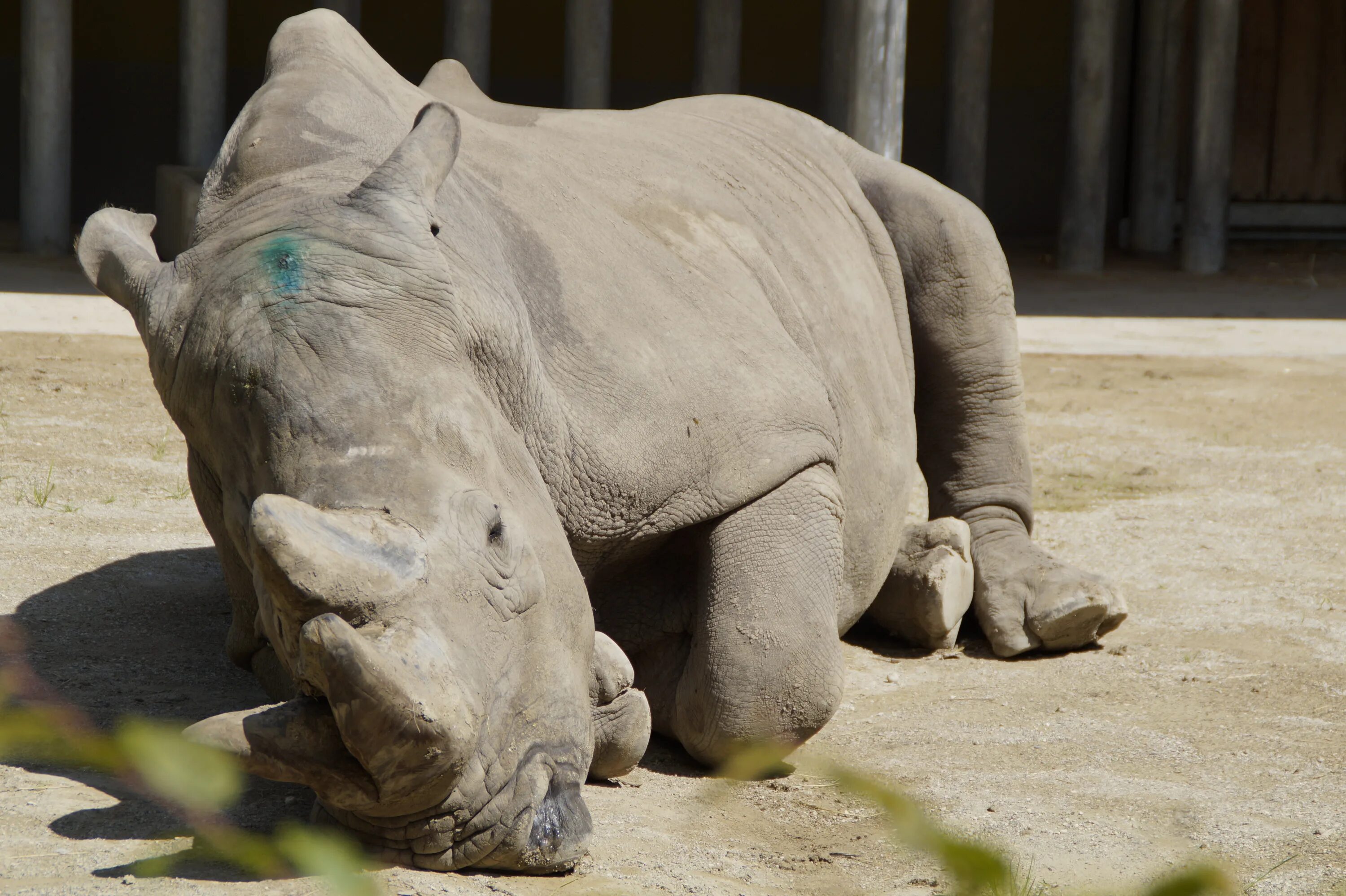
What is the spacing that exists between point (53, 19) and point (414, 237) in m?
8.54

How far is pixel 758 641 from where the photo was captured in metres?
2.78

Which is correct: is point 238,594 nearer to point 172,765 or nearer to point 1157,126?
point 172,765

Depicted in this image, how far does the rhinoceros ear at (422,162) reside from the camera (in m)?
2.21

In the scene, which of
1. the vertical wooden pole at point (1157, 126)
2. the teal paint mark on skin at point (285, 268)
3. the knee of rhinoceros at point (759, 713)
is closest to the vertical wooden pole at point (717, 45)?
the vertical wooden pole at point (1157, 126)

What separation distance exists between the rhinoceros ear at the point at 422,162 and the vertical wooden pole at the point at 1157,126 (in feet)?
34.6

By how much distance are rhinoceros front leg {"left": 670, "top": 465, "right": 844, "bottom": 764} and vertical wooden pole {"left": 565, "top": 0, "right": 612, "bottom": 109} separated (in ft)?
26.3

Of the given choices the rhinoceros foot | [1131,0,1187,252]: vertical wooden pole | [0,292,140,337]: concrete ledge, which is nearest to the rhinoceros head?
the rhinoceros foot

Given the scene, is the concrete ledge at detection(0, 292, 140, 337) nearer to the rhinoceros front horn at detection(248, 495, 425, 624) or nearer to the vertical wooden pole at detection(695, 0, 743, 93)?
the vertical wooden pole at detection(695, 0, 743, 93)

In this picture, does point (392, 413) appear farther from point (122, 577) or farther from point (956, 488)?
point (956, 488)

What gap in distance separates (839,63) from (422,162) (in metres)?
6.96

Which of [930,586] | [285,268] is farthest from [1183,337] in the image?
[285,268]

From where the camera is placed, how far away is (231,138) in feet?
8.32

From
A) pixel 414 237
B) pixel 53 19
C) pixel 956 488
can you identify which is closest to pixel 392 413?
pixel 414 237

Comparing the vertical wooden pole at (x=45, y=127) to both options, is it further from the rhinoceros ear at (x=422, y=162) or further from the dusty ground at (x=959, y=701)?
the rhinoceros ear at (x=422, y=162)
